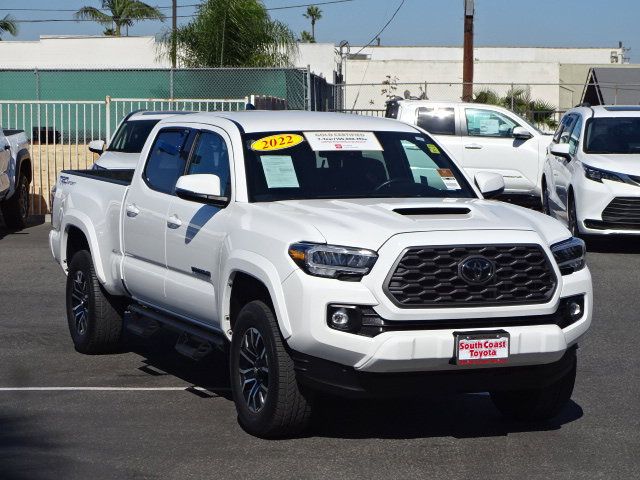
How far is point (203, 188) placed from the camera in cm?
730

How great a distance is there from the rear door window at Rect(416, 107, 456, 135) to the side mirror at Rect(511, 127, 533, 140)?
1.16 m

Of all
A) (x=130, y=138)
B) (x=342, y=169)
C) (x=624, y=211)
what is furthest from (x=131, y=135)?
(x=342, y=169)

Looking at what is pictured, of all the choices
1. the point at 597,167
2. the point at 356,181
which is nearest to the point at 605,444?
the point at 356,181

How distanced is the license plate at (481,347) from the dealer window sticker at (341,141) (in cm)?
192

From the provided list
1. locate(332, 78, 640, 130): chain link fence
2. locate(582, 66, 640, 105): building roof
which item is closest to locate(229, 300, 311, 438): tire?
locate(332, 78, 640, 130): chain link fence

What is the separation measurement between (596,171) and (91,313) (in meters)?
8.53

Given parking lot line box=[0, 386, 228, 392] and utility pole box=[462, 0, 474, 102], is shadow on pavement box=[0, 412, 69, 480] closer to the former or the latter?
parking lot line box=[0, 386, 228, 392]

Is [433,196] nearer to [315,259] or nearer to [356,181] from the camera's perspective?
[356,181]

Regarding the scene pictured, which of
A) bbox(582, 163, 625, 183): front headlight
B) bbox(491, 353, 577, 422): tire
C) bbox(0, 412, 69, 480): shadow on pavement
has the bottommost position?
bbox(0, 412, 69, 480): shadow on pavement

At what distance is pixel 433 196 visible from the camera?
7715mm

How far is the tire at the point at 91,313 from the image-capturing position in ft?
29.9

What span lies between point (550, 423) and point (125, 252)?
10.3 feet

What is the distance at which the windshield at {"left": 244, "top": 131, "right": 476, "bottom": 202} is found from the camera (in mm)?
7543

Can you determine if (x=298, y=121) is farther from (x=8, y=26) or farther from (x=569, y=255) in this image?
(x=8, y=26)
